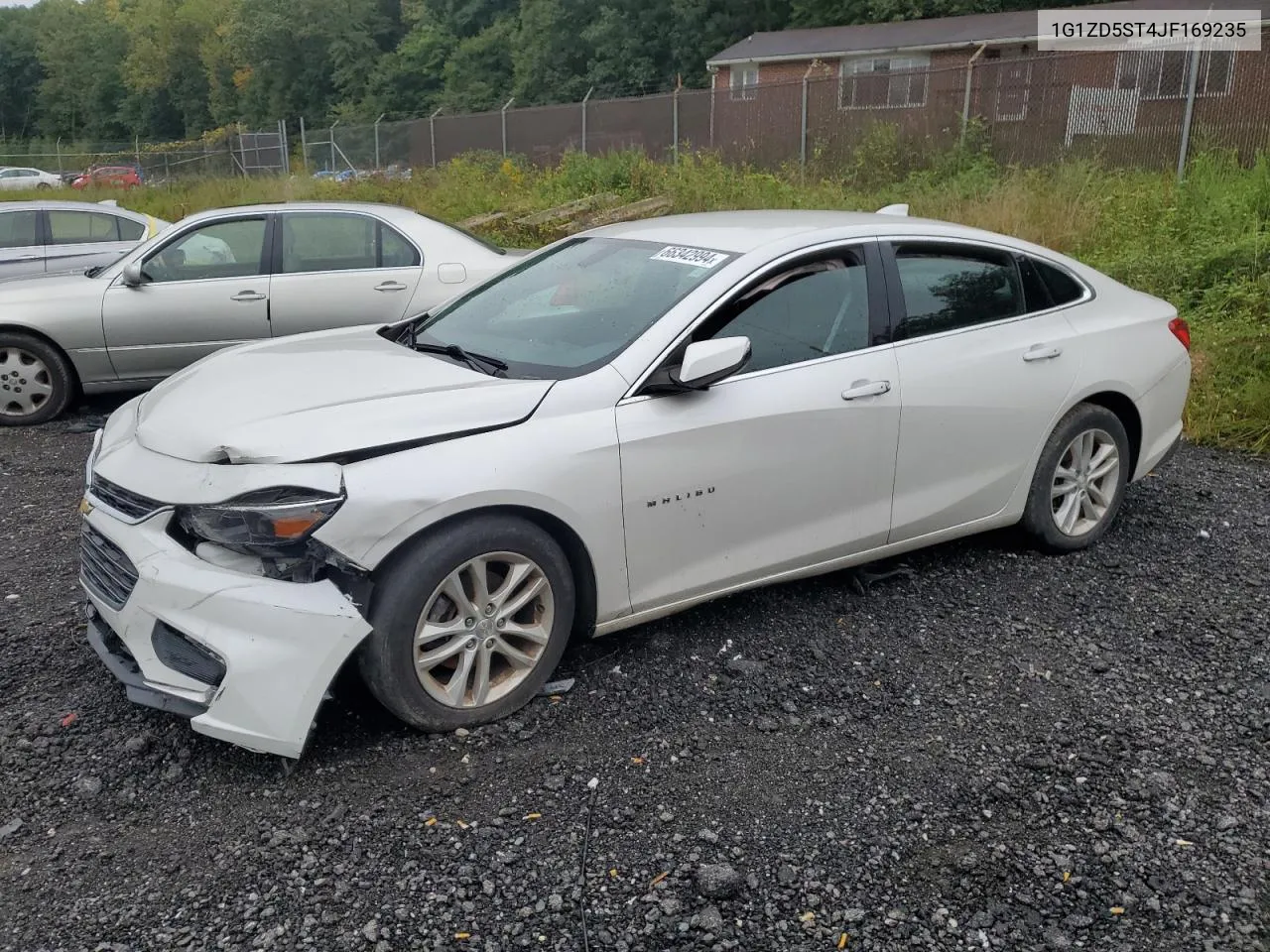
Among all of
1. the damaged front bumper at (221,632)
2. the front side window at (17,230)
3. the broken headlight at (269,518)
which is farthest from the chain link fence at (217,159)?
the broken headlight at (269,518)

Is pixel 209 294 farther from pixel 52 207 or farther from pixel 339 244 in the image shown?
pixel 52 207

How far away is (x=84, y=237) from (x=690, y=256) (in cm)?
957

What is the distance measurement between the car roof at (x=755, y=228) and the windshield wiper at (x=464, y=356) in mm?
930

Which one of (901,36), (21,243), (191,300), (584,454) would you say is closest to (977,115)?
(191,300)

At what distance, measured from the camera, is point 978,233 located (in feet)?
15.9

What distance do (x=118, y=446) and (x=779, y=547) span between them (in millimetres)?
2398

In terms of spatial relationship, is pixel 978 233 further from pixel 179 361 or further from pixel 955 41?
pixel 955 41

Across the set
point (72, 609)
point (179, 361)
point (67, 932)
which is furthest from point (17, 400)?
point (67, 932)

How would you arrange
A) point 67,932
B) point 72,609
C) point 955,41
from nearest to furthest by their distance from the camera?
point 67,932, point 72,609, point 955,41

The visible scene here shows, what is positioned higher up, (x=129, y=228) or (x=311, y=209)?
(x=311, y=209)

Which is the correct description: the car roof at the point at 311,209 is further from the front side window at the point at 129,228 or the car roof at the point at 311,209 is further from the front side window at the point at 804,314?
the front side window at the point at 804,314

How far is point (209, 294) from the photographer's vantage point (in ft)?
25.2

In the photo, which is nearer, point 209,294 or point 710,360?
point 710,360

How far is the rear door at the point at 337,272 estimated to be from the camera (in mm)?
7789
